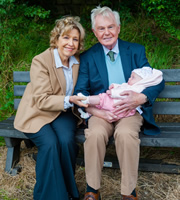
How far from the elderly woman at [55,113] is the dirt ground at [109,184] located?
369mm

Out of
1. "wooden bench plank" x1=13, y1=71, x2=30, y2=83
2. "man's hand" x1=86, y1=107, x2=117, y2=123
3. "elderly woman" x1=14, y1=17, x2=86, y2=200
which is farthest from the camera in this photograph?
"wooden bench plank" x1=13, y1=71, x2=30, y2=83

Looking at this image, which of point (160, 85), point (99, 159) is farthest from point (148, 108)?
point (99, 159)

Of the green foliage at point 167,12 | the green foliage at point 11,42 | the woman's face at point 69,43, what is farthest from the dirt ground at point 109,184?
the green foliage at point 167,12

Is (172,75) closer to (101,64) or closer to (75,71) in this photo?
(101,64)

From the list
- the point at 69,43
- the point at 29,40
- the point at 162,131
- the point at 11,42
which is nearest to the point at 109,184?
the point at 162,131

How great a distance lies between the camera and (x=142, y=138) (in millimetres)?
2682

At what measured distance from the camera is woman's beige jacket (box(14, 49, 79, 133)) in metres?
2.78

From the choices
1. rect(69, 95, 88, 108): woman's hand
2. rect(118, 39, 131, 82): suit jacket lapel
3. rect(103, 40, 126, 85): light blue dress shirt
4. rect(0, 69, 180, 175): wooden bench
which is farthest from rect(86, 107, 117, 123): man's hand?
rect(118, 39, 131, 82): suit jacket lapel

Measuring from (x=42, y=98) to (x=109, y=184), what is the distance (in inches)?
46.2

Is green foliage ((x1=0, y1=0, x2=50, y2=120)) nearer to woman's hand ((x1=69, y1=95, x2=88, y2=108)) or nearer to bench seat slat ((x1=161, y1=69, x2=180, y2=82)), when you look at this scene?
woman's hand ((x1=69, y1=95, x2=88, y2=108))

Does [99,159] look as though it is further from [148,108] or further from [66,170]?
[148,108]

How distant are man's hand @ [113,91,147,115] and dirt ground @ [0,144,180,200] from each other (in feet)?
2.86

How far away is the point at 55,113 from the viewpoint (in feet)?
9.55

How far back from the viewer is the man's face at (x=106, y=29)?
2902 mm
